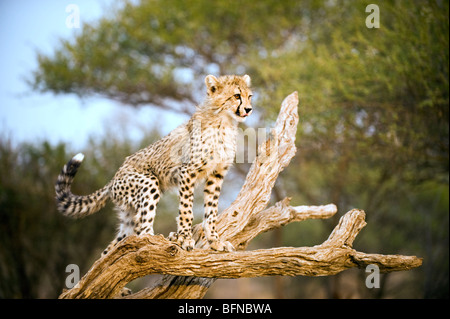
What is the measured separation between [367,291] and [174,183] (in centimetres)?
1171

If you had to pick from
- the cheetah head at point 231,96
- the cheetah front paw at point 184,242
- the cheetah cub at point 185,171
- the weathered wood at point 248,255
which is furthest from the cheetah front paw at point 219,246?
the cheetah head at point 231,96

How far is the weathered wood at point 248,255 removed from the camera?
5.11m

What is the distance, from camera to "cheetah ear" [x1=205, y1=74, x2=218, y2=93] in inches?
204

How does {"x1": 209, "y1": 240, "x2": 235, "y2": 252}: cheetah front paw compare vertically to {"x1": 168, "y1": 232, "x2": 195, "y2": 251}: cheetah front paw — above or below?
below

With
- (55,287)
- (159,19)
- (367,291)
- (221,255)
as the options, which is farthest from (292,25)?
(221,255)

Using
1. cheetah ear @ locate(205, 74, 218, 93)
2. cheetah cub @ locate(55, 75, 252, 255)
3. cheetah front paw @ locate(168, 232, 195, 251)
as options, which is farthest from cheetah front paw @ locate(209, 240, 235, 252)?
cheetah ear @ locate(205, 74, 218, 93)

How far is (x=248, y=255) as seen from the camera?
5.38 m

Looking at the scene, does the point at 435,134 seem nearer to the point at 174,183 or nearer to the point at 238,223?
the point at 238,223

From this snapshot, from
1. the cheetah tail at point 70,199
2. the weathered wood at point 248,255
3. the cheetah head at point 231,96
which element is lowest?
the weathered wood at point 248,255

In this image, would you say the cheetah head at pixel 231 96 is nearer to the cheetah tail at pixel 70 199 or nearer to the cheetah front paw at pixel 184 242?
the cheetah front paw at pixel 184 242

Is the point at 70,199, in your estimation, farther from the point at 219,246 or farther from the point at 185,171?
the point at 219,246

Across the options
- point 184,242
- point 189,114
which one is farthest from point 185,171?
point 189,114

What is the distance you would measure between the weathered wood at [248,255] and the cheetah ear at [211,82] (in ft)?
3.50

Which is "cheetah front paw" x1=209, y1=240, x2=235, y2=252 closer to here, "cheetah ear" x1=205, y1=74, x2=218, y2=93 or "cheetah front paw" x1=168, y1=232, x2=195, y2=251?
"cheetah front paw" x1=168, y1=232, x2=195, y2=251
